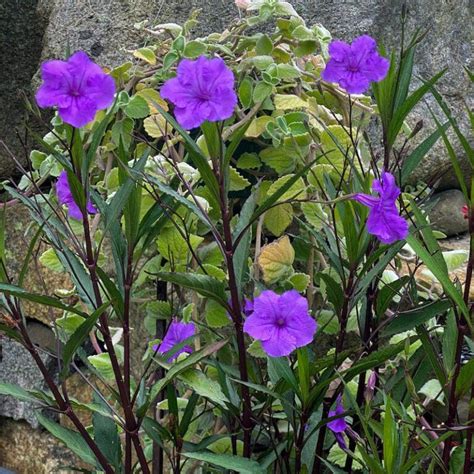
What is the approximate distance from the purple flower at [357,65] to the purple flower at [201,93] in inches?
7.9

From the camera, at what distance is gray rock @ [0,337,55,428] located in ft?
5.92

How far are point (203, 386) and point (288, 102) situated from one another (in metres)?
0.54

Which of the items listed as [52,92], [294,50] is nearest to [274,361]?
[52,92]

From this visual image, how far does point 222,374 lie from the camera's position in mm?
975

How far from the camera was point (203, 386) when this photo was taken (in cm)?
93

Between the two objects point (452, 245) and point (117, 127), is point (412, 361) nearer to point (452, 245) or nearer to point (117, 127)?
point (117, 127)

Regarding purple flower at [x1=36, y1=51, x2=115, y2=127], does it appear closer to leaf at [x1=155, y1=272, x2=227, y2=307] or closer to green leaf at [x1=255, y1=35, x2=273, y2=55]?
leaf at [x1=155, y1=272, x2=227, y2=307]

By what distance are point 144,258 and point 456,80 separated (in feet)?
3.52

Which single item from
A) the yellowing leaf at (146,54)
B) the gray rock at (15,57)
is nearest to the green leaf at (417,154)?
the yellowing leaf at (146,54)

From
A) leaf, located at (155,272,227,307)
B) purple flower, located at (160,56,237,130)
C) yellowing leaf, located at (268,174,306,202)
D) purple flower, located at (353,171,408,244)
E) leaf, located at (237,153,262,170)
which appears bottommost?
leaf, located at (237,153,262,170)

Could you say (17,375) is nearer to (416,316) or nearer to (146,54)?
(146,54)

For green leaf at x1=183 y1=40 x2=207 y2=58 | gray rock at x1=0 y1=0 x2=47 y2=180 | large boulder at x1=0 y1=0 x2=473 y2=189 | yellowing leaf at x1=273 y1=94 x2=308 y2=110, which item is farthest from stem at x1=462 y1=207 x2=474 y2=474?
gray rock at x1=0 y1=0 x2=47 y2=180

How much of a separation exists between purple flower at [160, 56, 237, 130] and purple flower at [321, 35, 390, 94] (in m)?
0.20

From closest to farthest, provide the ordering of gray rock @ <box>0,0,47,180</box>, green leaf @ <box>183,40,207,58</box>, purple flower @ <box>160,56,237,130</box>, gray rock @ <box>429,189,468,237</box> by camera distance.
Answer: purple flower @ <box>160,56,237,130</box> → green leaf @ <box>183,40,207,58</box> → gray rock @ <box>429,189,468,237</box> → gray rock @ <box>0,0,47,180</box>
